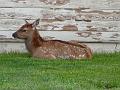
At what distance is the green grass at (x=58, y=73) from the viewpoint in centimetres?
921

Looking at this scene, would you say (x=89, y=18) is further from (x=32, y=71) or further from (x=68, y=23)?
(x=32, y=71)

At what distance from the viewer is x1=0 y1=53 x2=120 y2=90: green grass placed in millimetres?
9211

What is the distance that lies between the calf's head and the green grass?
444 millimetres

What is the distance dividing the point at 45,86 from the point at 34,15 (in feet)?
18.7

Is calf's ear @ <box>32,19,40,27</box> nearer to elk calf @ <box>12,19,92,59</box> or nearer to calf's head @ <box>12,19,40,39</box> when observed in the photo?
calf's head @ <box>12,19,40,39</box>

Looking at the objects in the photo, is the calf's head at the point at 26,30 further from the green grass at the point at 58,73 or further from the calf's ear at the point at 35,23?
the green grass at the point at 58,73

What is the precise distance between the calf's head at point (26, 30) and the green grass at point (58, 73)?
1.46ft

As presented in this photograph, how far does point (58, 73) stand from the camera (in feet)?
35.2

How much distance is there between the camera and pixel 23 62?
12.2 metres

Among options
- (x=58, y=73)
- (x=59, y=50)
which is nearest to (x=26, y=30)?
(x=59, y=50)

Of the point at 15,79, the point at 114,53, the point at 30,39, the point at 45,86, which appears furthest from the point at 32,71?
the point at 114,53

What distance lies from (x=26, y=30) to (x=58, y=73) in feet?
10.5

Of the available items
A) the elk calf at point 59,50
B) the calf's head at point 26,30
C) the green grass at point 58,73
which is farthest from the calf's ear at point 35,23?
the green grass at point 58,73

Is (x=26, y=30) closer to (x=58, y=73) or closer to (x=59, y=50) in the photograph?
(x=59, y=50)
